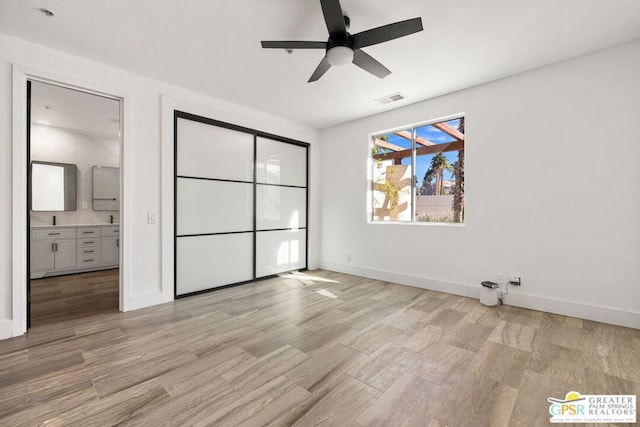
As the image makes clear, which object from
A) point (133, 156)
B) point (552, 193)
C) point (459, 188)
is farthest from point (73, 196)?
point (552, 193)

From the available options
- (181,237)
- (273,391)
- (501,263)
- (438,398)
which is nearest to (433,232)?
(501,263)

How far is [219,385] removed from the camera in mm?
1798

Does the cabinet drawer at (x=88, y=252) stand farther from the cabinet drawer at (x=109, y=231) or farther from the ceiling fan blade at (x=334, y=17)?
the ceiling fan blade at (x=334, y=17)

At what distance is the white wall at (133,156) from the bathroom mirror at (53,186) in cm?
336

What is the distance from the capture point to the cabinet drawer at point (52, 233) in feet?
15.4

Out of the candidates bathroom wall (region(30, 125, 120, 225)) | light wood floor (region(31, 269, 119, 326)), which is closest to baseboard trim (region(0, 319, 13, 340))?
light wood floor (region(31, 269, 119, 326))

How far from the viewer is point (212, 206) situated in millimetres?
3910

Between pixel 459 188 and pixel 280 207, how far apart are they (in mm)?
2800

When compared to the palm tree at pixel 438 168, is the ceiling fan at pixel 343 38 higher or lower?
higher

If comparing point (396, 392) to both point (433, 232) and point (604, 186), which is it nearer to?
point (433, 232)

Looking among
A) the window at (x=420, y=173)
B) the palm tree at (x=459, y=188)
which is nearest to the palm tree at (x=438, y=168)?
the window at (x=420, y=173)

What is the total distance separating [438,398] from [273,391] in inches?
39.5

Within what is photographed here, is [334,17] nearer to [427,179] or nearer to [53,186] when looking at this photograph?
[427,179]

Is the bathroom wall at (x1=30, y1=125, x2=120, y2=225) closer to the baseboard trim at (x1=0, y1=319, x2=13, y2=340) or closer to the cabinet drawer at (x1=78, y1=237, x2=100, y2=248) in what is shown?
the cabinet drawer at (x1=78, y1=237, x2=100, y2=248)
